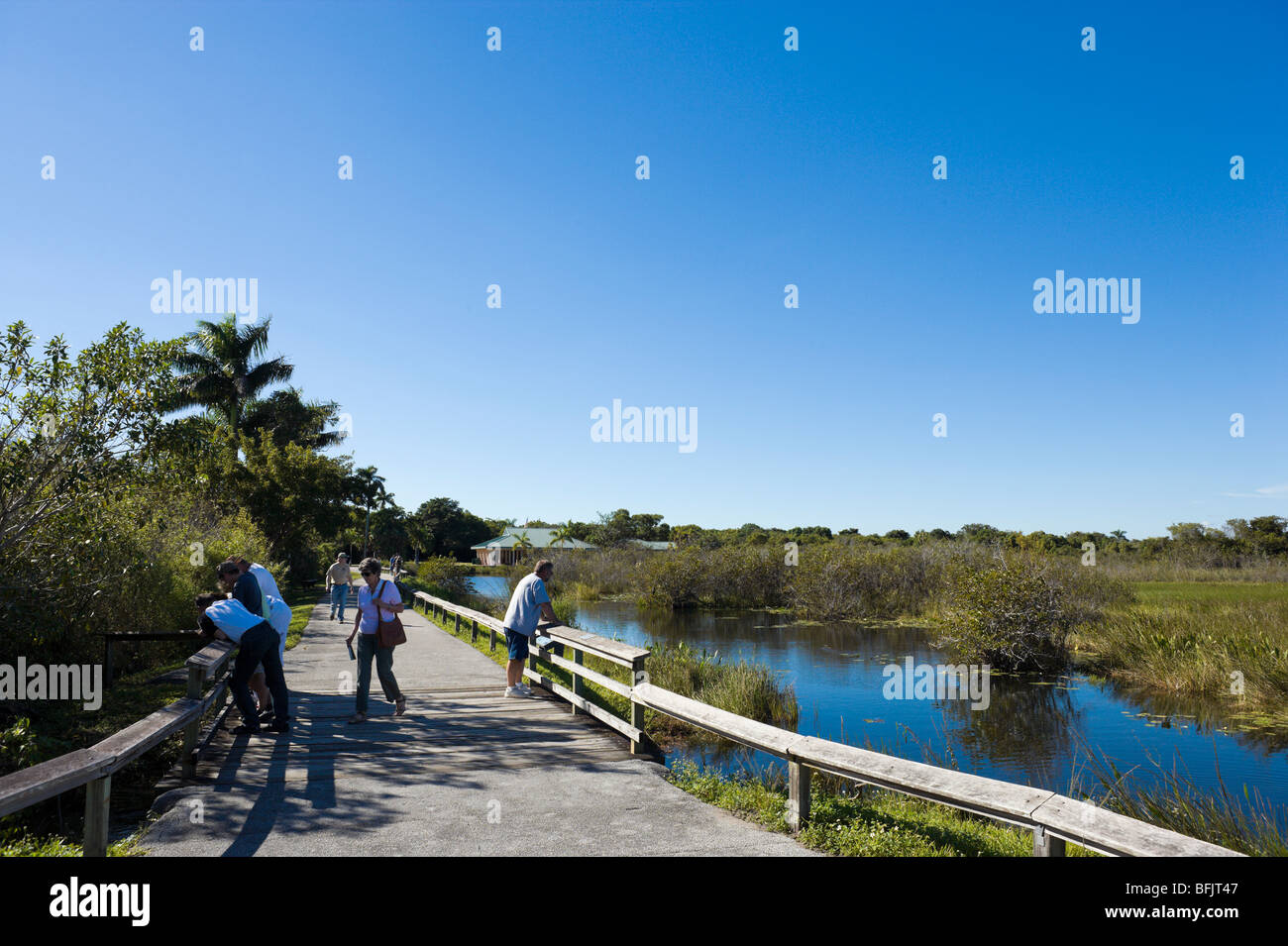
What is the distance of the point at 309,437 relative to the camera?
1928 inches

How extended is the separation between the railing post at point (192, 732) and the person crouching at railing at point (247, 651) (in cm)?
81

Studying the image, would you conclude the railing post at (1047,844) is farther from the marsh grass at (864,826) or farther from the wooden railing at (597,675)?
the wooden railing at (597,675)

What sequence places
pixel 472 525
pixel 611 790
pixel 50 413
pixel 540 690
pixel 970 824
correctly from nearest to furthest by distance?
pixel 611 790, pixel 970 824, pixel 50 413, pixel 540 690, pixel 472 525

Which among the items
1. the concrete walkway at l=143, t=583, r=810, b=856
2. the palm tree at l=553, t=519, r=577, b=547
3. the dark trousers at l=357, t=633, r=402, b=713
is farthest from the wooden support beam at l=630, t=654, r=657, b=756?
the palm tree at l=553, t=519, r=577, b=547

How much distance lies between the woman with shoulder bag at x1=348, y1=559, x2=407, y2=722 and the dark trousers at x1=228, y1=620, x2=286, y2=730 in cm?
95

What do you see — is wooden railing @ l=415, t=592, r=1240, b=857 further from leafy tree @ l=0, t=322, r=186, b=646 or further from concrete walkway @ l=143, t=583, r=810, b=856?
leafy tree @ l=0, t=322, r=186, b=646

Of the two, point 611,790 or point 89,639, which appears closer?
point 611,790

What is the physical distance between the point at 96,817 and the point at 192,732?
2.66 metres

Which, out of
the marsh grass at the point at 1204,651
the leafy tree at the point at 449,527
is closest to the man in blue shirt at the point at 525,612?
the marsh grass at the point at 1204,651

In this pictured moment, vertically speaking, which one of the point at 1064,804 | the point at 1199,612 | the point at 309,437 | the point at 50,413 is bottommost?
the point at 1199,612

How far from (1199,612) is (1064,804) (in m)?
24.9
